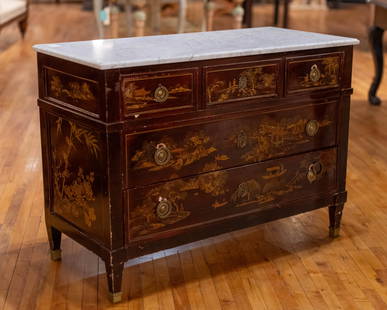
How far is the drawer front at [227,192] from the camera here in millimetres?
2949

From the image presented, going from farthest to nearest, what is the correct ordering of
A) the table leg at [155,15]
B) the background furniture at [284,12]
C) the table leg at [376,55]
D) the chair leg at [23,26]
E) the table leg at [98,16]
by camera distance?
the background furniture at [284,12] → the chair leg at [23,26] → the table leg at [155,15] → the table leg at [98,16] → the table leg at [376,55]

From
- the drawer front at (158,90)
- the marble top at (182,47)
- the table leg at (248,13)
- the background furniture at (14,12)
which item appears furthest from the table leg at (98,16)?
the drawer front at (158,90)

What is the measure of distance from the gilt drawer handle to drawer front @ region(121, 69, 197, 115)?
0.74 meters

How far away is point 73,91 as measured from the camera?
9.51ft

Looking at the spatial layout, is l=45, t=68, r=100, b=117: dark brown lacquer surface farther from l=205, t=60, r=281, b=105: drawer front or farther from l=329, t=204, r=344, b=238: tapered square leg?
l=329, t=204, r=344, b=238: tapered square leg

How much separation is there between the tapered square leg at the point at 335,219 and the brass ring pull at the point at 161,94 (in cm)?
111

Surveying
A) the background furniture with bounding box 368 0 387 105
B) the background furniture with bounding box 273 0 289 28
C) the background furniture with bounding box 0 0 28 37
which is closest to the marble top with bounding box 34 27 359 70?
the background furniture with bounding box 368 0 387 105

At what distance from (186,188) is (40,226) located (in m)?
0.98

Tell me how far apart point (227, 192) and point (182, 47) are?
0.61 m

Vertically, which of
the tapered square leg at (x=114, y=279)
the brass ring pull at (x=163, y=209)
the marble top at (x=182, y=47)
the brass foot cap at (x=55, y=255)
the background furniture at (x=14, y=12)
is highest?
the marble top at (x=182, y=47)

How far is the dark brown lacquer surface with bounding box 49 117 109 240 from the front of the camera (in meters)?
2.86

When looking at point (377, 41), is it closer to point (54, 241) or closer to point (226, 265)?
point (226, 265)

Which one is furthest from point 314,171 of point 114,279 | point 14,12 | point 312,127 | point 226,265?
point 14,12

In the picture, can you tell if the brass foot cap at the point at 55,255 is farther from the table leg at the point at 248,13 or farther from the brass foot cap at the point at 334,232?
the table leg at the point at 248,13
